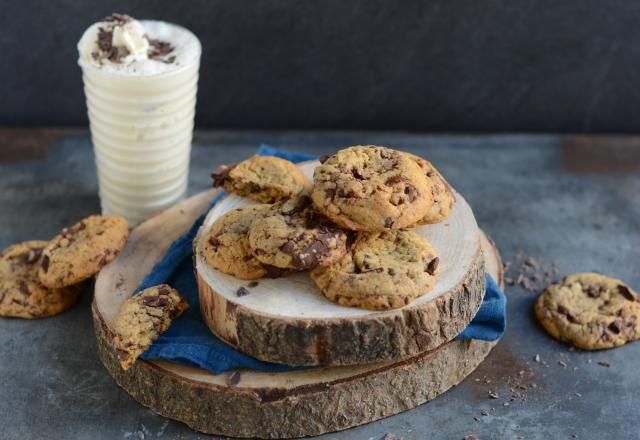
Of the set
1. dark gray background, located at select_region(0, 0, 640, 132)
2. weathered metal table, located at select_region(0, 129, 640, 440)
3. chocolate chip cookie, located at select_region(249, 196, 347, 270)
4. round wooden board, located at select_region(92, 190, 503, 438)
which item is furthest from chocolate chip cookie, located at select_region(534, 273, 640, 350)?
dark gray background, located at select_region(0, 0, 640, 132)

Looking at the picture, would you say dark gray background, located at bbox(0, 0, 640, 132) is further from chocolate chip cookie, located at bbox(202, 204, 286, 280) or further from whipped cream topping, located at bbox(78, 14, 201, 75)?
chocolate chip cookie, located at bbox(202, 204, 286, 280)

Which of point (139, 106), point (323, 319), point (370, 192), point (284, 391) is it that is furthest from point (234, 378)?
point (139, 106)

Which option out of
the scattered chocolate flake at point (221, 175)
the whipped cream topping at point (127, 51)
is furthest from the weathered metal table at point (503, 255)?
the whipped cream topping at point (127, 51)

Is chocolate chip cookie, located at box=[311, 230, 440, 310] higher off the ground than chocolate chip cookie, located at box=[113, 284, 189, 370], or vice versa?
chocolate chip cookie, located at box=[311, 230, 440, 310]

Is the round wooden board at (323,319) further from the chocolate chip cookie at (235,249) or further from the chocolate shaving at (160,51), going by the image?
the chocolate shaving at (160,51)

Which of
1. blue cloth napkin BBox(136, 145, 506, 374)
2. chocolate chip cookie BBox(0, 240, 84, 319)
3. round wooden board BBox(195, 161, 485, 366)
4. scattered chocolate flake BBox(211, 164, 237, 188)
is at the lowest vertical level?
chocolate chip cookie BBox(0, 240, 84, 319)

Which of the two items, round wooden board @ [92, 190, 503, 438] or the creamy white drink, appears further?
the creamy white drink

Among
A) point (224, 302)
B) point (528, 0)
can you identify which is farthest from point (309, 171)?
point (528, 0)

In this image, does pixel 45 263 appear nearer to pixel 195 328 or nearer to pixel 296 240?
pixel 195 328
